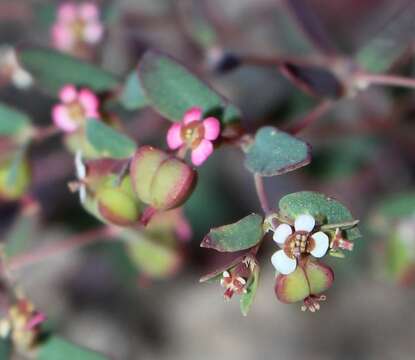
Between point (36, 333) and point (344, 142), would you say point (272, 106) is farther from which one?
point (36, 333)

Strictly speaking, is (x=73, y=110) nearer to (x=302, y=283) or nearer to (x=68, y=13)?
(x=68, y=13)

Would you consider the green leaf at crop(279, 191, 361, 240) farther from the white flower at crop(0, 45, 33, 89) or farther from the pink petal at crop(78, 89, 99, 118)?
the white flower at crop(0, 45, 33, 89)

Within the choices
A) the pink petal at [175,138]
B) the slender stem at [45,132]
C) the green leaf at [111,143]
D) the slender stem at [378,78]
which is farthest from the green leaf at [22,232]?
the slender stem at [378,78]

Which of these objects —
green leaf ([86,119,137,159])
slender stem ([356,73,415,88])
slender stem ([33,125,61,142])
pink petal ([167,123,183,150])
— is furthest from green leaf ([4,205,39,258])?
slender stem ([356,73,415,88])

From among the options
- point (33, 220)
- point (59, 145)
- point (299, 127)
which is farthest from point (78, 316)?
point (299, 127)

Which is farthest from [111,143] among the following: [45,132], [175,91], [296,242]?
[296,242]

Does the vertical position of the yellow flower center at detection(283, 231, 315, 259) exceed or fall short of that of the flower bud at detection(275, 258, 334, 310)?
it exceeds it

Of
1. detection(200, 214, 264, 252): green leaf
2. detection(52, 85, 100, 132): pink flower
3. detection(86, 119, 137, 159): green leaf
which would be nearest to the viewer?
detection(200, 214, 264, 252): green leaf
